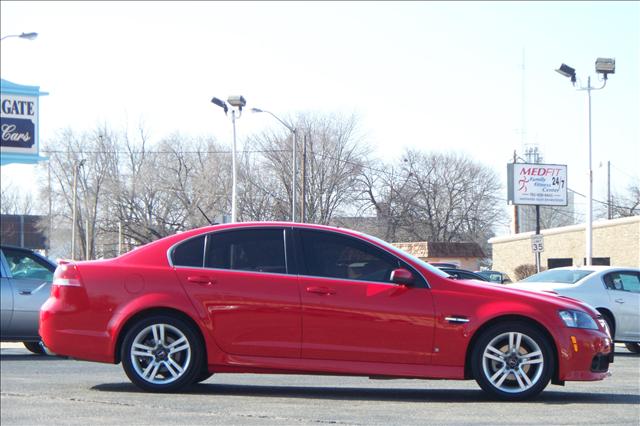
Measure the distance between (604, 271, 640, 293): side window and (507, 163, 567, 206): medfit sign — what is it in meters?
27.5

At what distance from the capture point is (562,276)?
1711 cm

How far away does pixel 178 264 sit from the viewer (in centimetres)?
860

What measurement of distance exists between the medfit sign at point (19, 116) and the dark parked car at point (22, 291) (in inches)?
203

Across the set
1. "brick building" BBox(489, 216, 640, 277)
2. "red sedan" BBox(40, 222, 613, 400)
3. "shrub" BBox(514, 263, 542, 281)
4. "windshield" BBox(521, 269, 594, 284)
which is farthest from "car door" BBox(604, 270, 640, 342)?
"shrub" BBox(514, 263, 542, 281)

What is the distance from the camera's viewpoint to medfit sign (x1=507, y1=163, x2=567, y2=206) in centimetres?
4403

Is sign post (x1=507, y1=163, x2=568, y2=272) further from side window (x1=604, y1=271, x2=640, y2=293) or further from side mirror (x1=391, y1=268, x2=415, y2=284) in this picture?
side mirror (x1=391, y1=268, x2=415, y2=284)

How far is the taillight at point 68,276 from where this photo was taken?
8.47 metres

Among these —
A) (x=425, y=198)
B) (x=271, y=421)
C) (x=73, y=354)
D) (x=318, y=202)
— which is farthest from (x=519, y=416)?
(x=425, y=198)

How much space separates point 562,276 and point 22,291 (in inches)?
374

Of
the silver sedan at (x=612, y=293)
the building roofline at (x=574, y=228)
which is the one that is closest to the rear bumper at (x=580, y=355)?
the silver sedan at (x=612, y=293)

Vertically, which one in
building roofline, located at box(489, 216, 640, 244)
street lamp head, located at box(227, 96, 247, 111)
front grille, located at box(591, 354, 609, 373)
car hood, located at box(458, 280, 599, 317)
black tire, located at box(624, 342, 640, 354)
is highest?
street lamp head, located at box(227, 96, 247, 111)

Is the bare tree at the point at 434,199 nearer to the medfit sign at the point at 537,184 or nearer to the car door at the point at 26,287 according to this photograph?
the medfit sign at the point at 537,184

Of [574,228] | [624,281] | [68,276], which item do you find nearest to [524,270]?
[574,228]

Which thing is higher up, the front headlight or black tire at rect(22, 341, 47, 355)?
the front headlight
